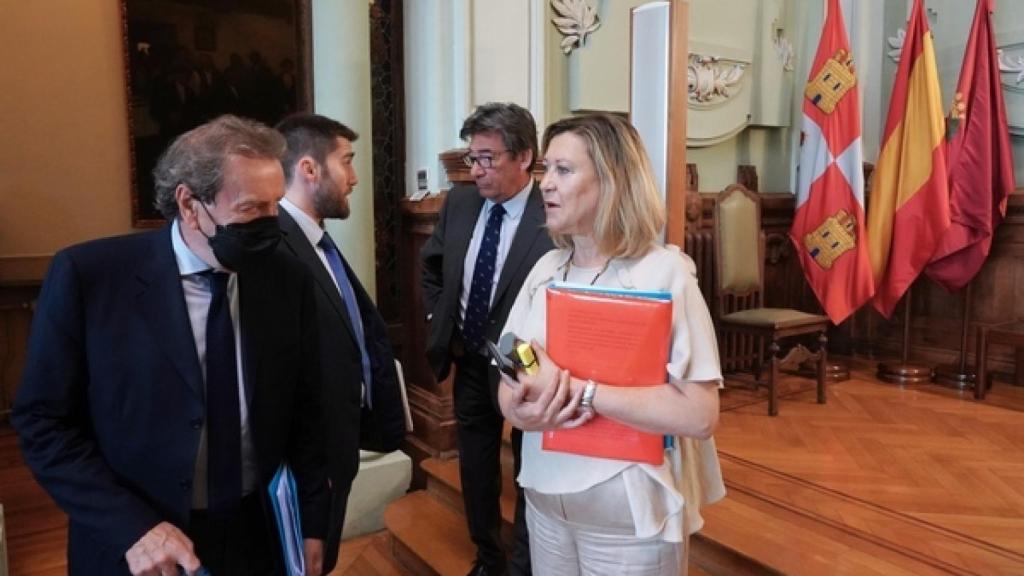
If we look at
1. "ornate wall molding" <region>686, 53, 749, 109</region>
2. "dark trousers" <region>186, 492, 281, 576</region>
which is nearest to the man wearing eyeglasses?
"dark trousers" <region>186, 492, 281, 576</region>

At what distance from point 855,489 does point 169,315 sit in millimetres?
2435

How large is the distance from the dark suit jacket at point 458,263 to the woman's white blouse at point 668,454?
0.82m

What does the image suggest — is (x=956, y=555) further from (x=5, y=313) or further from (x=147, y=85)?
(x=5, y=313)

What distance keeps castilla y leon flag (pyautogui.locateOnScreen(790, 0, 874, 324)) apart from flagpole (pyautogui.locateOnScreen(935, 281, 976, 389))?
1.83 feet

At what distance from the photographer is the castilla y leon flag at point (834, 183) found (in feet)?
13.9

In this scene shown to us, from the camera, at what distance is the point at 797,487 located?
272cm

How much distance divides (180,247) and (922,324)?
464 cm

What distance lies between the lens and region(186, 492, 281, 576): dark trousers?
136 centimetres

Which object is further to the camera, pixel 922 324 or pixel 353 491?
pixel 922 324

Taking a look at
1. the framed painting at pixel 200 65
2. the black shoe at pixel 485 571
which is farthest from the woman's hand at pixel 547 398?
the framed painting at pixel 200 65

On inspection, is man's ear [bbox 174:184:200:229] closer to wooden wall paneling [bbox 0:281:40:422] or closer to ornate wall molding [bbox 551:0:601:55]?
ornate wall molding [bbox 551:0:601:55]

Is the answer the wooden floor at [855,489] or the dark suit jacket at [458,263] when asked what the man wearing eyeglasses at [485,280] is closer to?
the dark suit jacket at [458,263]

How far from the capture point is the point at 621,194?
134 centimetres

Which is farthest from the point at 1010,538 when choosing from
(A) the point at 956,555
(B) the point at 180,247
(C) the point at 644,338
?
(B) the point at 180,247
